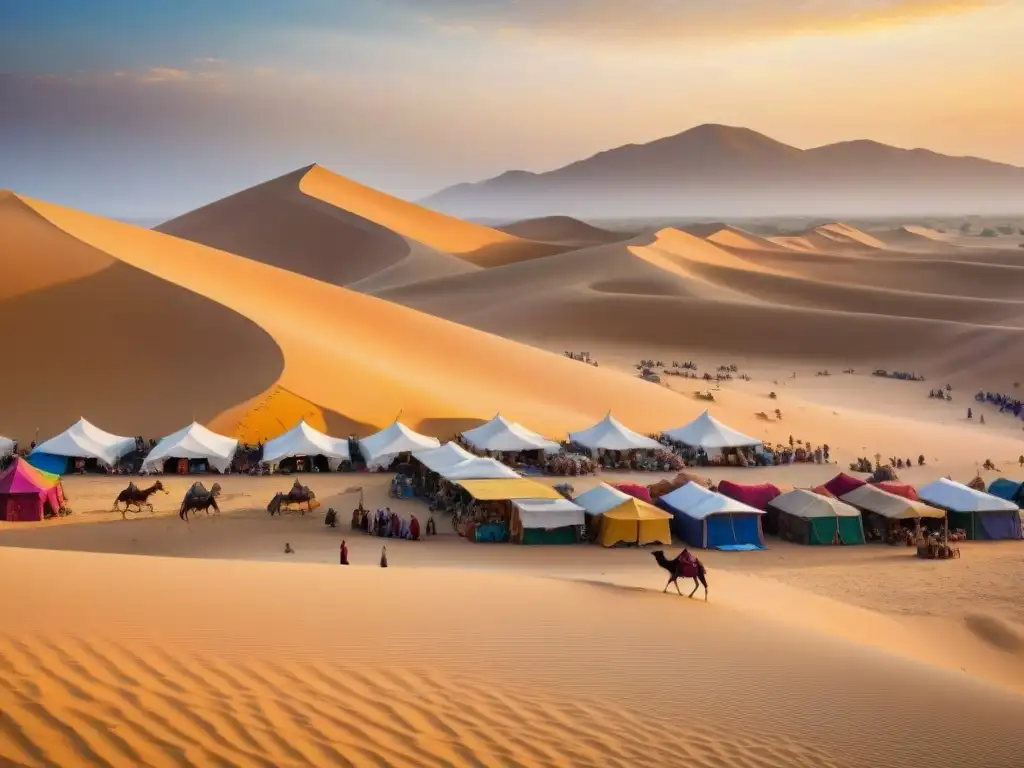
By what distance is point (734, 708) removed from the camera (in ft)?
28.9

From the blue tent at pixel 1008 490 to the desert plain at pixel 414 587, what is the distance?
343cm

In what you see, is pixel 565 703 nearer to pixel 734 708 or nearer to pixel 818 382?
pixel 734 708

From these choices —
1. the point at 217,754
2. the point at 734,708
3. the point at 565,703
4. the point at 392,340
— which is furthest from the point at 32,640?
the point at 392,340

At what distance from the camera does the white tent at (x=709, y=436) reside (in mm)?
28094

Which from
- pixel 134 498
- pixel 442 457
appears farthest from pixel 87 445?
pixel 442 457

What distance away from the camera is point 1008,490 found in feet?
79.8

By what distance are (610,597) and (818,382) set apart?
126 feet

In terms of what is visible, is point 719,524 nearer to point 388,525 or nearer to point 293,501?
point 388,525

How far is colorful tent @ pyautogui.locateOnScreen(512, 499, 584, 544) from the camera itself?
64.2 ft

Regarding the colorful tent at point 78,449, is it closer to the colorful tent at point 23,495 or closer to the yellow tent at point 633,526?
the colorful tent at point 23,495

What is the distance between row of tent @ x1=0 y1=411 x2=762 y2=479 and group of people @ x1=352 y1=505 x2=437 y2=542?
5.18 metres

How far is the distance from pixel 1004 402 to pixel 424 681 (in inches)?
1560

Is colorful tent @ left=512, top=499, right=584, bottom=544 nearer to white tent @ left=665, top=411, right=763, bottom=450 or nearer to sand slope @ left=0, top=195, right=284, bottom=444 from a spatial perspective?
white tent @ left=665, top=411, right=763, bottom=450

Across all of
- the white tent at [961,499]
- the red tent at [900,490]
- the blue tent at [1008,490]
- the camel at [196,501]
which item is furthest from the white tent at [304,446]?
the blue tent at [1008,490]
